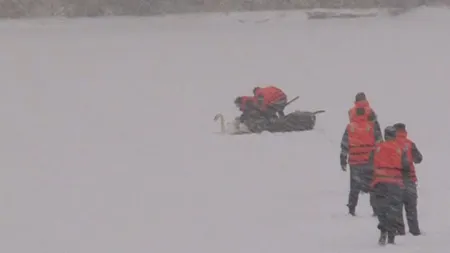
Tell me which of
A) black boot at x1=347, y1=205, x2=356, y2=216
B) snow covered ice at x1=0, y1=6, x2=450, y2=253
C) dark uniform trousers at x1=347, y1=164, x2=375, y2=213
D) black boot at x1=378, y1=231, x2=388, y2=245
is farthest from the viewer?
black boot at x1=347, y1=205, x2=356, y2=216

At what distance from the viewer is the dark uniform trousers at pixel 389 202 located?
31.7ft

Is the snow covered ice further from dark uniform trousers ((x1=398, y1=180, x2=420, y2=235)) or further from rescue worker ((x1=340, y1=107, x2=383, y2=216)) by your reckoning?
rescue worker ((x1=340, y1=107, x2=383, y2=216))

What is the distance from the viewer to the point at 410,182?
987 cm

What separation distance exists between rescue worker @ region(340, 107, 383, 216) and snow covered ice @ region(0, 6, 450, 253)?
450 mm

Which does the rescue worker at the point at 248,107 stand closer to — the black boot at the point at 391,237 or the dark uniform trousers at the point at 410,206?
the dark uniform trousers at the point at 410,206

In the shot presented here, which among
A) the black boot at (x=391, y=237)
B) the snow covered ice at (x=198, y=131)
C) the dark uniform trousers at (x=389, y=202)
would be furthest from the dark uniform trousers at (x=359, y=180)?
the black boot at (x=391, y=237)

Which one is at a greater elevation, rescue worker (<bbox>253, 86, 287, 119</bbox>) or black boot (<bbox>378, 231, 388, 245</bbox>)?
rescue worker (<bbox>253, 86, 287, 119</bbox>)

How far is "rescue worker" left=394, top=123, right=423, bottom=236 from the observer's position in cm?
971

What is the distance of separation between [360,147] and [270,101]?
823cm

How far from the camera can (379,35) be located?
1414 inches

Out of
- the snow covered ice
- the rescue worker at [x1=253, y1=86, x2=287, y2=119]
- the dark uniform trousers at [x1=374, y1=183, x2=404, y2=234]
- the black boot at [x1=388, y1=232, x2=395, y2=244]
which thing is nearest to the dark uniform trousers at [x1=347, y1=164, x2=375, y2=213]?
the snow covered ice

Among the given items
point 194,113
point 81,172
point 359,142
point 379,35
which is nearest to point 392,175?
point 359,142

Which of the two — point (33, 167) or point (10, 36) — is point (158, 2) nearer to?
point (10, 36)

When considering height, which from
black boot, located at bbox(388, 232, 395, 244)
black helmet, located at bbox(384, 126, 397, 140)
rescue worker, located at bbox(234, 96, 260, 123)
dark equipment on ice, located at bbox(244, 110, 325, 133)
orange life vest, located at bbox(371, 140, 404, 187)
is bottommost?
black boot, located at bbox(388, 232, 395, 244)
